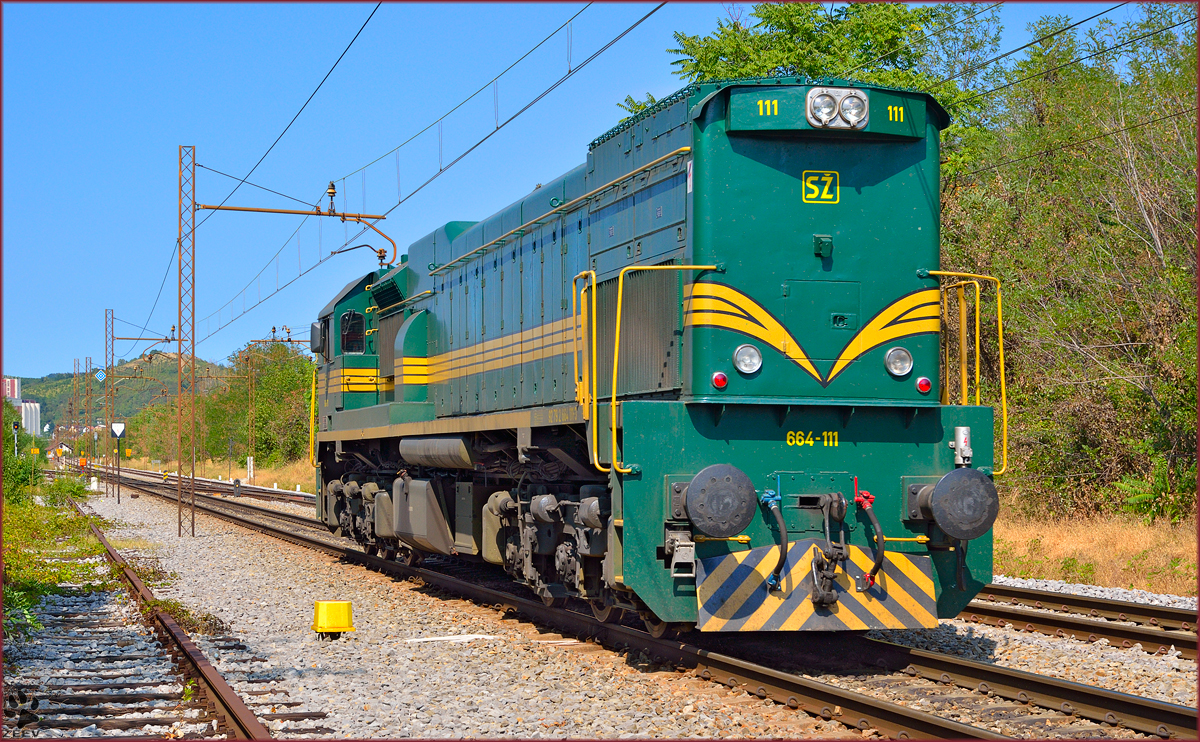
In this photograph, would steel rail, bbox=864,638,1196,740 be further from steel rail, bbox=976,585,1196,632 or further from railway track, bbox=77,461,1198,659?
steel rail, bbox=976,585,1196,632

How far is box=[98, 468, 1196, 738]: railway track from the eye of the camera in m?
5.62

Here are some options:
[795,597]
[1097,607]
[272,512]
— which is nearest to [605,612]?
[795,597]

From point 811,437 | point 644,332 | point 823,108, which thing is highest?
point 823,108

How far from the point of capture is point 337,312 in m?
16.4

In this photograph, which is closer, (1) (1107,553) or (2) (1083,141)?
(1) (1107,553)

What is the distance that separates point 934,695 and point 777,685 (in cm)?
95

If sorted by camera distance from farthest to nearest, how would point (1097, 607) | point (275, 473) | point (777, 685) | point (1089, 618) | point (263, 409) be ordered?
point (263, 409) < point (275, 473) < point (1097, 607) < point (1089, 618) < point (777, 685)

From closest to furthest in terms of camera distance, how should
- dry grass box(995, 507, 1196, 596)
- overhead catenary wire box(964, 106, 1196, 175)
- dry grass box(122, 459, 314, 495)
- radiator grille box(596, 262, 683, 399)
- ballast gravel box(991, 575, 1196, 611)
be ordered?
radiator grille box(596, 262, 683, 399)
ballast gravel box(991, 575, 1196, 611)
dry grass box(995, 507, 1196, 596)
overhead catenary wire box(964, 106, 1196, 175)
dry grass box(122, 459, 314, 495)

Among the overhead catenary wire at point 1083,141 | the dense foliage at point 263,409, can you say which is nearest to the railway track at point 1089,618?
the overhead catenary wire at point 1083,141

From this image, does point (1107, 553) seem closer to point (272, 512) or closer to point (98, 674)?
point (98, 674)

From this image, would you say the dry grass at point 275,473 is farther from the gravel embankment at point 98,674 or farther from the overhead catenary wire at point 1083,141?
the gravel embankment at point 98,674

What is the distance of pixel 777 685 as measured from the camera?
6617mm

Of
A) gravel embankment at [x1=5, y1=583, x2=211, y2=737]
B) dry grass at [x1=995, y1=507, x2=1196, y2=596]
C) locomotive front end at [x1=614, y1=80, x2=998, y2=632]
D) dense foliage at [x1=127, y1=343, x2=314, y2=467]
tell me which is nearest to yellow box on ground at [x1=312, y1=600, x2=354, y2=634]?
gravel embankment at [x1=5, y1=583, x2=211, y2=737]

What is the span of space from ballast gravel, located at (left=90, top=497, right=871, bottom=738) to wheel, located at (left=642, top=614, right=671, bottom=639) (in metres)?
0.22
